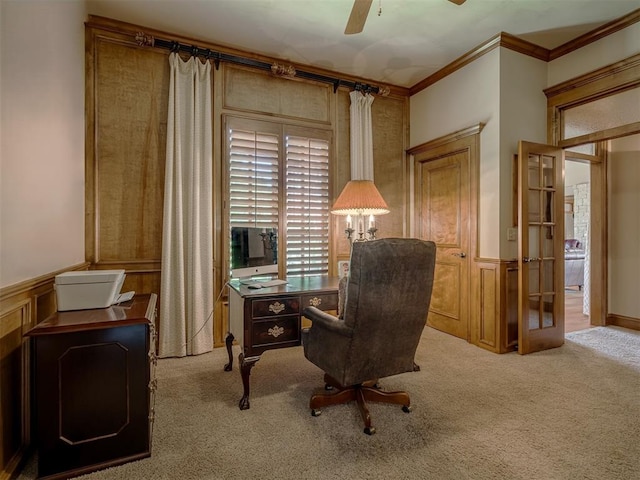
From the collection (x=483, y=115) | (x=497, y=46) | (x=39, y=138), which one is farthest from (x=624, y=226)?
(x=39, y=138)

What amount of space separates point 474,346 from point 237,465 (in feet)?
8.78

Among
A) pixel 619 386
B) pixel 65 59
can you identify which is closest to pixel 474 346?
pixel 619 386

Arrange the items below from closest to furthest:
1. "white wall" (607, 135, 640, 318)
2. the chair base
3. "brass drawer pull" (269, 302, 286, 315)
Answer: the chair base, "brass drawer pull" (269, 302, 286, 315), "white wall" (607, 135, 640, 318)

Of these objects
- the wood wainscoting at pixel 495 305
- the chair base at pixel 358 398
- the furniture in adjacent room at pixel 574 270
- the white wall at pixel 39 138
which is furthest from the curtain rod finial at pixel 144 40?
the furniture in adjacent room at pixel 574 270

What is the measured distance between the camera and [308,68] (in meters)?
3.76

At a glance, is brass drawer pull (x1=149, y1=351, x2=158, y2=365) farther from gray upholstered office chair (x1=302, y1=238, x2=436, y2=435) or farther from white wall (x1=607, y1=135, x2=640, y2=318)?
white wall (x1=607, y1=135, x2=640, y2=318)

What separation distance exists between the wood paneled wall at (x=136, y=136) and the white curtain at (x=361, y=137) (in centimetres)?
82

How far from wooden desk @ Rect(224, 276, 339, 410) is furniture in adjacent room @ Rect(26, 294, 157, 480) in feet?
1.97

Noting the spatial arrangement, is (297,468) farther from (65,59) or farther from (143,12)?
(143,12)

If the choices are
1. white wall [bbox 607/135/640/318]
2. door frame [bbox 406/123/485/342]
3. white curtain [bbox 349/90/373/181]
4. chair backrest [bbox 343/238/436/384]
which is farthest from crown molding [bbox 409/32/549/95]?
chair backrest [bbox 343/238/436/384]

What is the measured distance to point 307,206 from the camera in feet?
12.4

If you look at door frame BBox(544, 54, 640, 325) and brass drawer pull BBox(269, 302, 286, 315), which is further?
door frame BBox(544, 54, 640, 325)

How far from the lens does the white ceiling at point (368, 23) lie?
9.09ft

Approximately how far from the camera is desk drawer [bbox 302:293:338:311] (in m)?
2.30
